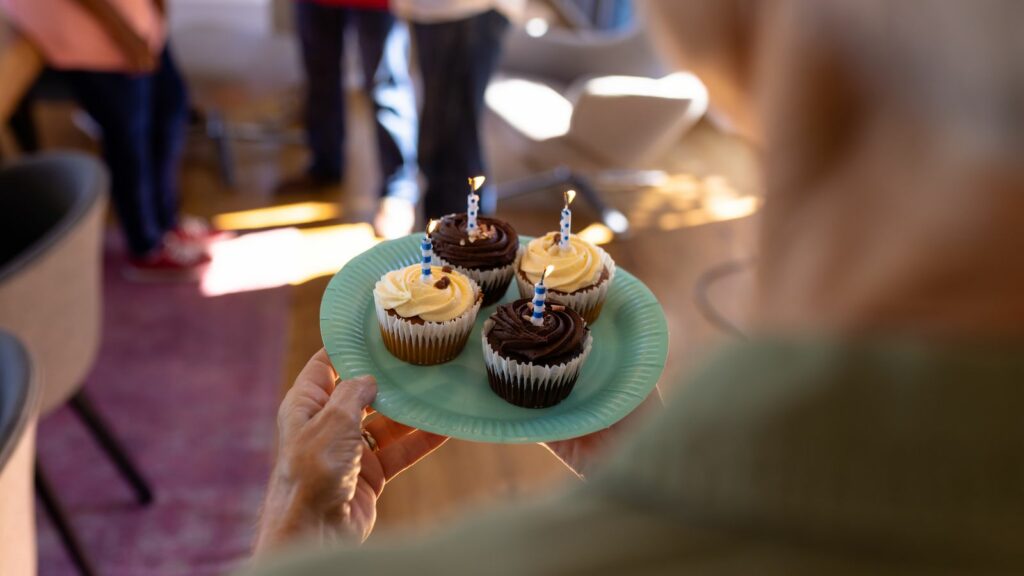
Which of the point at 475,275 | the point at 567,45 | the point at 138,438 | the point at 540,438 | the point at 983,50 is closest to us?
the point at 983,50

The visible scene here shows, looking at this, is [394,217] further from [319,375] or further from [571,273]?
[319,375]

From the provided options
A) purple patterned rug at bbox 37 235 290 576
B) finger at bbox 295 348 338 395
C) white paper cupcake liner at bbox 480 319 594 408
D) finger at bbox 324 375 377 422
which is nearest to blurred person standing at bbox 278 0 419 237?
purple patterned rug at bbox 37 235 290 576

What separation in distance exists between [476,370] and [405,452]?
0.73 ft

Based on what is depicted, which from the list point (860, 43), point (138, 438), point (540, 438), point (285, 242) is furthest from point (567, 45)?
point (860, 43)

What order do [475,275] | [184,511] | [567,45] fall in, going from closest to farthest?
[475,275]
[184,511]
[567,45]

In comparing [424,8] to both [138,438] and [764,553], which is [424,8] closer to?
[138,438]

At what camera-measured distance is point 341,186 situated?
368 cm

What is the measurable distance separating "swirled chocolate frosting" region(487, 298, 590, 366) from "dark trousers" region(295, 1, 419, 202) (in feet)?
6.84

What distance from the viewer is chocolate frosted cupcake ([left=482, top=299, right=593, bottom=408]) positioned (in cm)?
137

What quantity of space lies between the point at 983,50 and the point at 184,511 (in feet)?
7.37

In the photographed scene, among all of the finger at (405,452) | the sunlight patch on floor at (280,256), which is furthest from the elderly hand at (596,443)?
the sunlight patch on floor at (280,256)

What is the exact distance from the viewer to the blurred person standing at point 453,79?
263 cm

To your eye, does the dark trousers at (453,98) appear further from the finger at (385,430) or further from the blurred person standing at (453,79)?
the finger at (385,430)

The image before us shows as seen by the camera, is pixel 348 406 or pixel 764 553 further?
pixel 348 406
